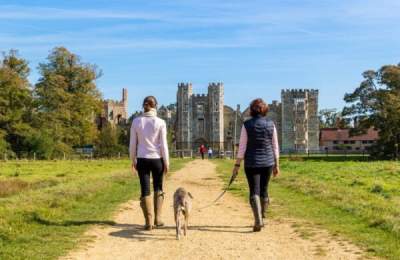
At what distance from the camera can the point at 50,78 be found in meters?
61.4

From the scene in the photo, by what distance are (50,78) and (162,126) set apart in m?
54.1

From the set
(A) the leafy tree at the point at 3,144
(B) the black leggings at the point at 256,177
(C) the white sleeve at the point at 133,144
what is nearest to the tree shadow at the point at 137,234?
(C) the white sleeve at the point at 133,144

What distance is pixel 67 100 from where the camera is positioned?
62.6m

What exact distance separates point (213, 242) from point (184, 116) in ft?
259

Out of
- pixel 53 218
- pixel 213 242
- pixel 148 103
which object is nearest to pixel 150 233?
pixel 213 242

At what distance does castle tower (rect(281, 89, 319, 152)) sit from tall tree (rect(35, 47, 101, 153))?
103ft

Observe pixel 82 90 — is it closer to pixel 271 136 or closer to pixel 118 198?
pixel 118 198

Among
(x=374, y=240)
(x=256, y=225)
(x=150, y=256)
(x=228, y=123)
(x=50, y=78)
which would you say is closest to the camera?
(x=150, y=256)

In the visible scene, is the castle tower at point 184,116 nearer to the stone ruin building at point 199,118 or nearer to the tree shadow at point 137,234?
the stone ruin building at point 199,118

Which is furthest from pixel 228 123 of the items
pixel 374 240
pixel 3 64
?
pixel 374 240

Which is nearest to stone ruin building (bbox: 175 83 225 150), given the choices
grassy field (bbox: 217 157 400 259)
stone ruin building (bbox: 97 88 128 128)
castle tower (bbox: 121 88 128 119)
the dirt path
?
stone ruin building (bbox: 97 88 128 128)

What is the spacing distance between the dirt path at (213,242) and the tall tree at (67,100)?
51.8 meters

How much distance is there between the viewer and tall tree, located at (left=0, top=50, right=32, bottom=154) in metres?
60.1

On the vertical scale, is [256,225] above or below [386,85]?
below
